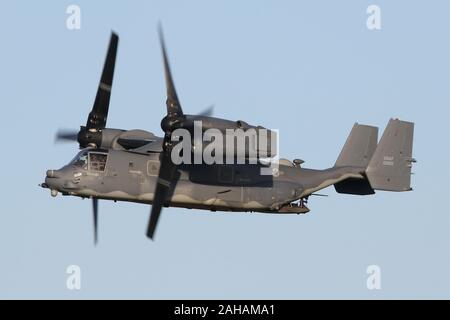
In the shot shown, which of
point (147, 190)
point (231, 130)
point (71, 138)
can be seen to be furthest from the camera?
point (71, 138)

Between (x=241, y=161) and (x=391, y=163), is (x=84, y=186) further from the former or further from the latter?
(x=391, y=163)

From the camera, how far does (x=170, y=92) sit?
31547 millimetres

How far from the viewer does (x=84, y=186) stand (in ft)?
105

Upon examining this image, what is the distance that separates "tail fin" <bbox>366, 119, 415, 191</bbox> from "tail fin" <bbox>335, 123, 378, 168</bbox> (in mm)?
519

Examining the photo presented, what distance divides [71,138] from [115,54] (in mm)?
3467

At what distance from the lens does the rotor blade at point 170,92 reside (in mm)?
31156

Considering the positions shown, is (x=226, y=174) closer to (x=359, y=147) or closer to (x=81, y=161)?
(x=81, y=161)

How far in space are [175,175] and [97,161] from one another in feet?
7.51

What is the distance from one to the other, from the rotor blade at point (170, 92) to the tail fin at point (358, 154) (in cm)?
688

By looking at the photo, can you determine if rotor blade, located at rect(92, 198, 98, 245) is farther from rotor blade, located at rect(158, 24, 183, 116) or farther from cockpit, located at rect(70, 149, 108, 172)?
rotor blade, located at rect(158, 24, 183, 116)

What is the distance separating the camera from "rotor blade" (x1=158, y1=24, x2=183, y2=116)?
31156 mm

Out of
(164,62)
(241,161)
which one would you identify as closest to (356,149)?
(241,161)

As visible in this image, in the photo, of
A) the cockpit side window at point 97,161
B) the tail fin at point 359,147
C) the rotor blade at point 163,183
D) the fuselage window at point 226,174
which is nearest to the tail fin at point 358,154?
the tail fin at point 359,147

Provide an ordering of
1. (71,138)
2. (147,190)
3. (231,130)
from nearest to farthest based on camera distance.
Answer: (231,130)
(147,190)
(71,138)
